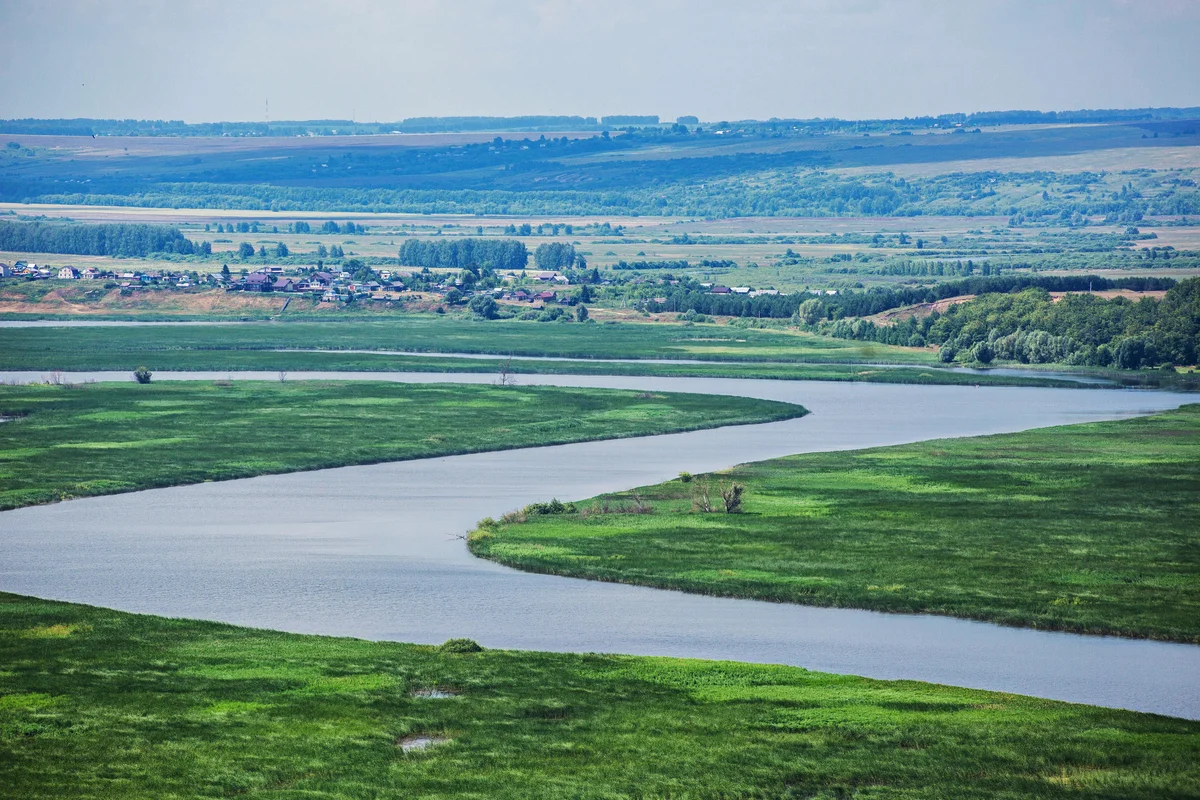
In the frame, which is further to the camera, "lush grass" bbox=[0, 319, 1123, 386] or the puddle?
"lush grass" bbox=[0, 319, 1123, 386]

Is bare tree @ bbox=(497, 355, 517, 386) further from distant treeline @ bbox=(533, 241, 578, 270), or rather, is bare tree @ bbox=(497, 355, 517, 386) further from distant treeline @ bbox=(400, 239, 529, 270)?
distant treeline @ bbox=(400, 239, 529, 270)

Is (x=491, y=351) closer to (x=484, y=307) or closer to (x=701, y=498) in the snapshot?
(x=484, y=307)

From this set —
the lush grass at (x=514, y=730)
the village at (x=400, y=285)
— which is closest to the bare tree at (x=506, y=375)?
the village at (x=400, y=285)

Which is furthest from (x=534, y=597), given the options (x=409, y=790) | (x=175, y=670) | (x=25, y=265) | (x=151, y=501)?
(x=25, y=265)

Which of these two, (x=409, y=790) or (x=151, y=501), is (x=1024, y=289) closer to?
(x=151, y=501)

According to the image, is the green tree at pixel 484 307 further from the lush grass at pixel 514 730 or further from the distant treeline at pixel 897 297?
the lush grass at pixel 514 730

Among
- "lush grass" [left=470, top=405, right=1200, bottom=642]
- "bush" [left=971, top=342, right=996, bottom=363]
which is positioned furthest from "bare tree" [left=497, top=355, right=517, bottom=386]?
"bush" [left=971, top=342, right=996, bottom=363]
